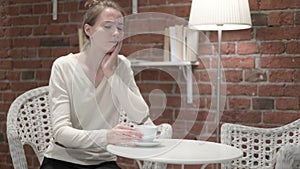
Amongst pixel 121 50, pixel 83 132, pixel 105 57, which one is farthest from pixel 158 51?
pixel 83 132

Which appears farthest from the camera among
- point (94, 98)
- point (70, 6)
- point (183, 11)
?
point (70, 6)

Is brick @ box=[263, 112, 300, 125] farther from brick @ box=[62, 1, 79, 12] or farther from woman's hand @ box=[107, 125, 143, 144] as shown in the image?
brick @ box=[62, 1, 79, 12]

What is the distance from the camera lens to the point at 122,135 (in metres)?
1.53

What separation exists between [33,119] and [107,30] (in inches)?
35.7

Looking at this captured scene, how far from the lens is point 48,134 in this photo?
2219 mm

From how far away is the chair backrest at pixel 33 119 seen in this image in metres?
2.07

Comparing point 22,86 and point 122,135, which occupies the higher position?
point 122,135

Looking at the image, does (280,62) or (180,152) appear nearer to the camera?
(180,152)

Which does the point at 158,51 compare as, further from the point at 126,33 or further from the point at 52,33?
the point at 52,33

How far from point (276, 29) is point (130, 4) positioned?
96 cm

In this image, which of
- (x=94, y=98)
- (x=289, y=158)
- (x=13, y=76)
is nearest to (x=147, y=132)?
(x=94, y=98)

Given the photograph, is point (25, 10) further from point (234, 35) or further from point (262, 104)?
point (262, 104)

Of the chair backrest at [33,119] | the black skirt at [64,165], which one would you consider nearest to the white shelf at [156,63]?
the black skirt at [64,165]

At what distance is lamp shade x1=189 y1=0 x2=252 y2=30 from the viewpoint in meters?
2.08
